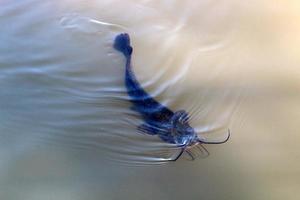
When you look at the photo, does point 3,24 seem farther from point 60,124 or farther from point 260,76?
point 260,76

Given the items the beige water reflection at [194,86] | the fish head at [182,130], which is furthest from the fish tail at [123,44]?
the fish head at [182,130]

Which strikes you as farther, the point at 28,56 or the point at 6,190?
the point at 28,56

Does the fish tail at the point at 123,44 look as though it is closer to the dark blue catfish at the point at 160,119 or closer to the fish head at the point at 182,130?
the dark blue catfish at the point at 160,119

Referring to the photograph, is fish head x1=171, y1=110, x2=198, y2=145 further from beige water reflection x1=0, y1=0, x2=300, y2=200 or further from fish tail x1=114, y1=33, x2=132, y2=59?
fish tail x1=114, y1=33, x2=132, y2=59

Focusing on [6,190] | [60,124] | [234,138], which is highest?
[234,138]

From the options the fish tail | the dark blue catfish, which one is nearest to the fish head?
the dark blue catfish

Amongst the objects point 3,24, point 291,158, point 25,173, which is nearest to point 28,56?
point 3,24

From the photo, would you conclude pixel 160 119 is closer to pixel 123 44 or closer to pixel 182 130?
pixel 182 130

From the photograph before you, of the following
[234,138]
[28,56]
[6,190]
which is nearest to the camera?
[6,190]
